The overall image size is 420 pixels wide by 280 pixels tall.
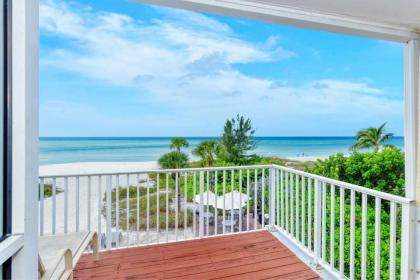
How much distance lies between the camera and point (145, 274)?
92.0 inches

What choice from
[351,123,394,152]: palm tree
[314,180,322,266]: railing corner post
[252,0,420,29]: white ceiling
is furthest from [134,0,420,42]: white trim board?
[351,123,394,152]: palm tree

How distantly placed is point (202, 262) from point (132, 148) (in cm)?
1284

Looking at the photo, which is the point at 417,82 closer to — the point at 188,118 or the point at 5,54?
the point at 5,54

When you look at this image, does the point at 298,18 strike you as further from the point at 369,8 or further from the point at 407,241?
the point at 407,241

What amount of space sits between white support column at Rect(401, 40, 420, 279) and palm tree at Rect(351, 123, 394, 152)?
1174 cm

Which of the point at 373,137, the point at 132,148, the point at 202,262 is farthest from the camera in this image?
the point at 132,148

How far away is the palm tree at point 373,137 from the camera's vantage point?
1185 cm

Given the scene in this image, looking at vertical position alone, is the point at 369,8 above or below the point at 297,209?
above

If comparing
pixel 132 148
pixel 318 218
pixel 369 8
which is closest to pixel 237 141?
pixel 132 148

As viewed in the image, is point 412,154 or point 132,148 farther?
point 132,148

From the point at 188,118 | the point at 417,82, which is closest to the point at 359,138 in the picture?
the point at 188,118

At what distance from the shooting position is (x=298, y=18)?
154 centimetres

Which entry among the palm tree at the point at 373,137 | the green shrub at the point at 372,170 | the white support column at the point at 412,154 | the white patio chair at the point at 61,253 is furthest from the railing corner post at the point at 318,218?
the palm tree at the point at 373,137

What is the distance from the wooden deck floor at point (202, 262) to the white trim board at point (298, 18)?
2.09 metres
